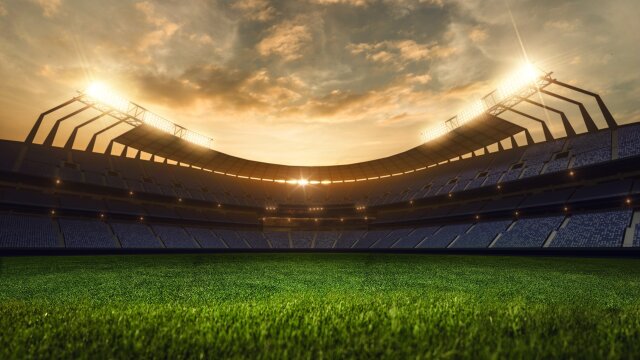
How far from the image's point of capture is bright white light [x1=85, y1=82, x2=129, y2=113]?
3176 cm

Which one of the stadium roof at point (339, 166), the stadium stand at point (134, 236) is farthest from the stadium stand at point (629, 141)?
the stadium stand at point (134, 236)

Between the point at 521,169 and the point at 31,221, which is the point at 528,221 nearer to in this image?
the point at 521,169

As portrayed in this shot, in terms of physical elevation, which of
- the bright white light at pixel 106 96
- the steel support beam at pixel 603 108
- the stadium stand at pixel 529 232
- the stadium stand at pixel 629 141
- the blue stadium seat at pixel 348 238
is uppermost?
the bright white light at pixel 106 96

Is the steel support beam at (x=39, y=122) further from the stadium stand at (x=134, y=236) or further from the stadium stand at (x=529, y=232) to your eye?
the stadium stand at (x=529, y=232)

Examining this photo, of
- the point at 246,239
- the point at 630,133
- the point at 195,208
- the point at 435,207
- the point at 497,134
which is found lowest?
the point at 246,239

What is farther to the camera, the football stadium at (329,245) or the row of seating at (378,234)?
the row of seating at (378,234)

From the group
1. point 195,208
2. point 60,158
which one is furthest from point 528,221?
point 60,158

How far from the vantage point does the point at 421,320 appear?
2.97 m

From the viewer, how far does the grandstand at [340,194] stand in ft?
85.0

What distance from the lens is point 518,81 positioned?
3120 centimetres

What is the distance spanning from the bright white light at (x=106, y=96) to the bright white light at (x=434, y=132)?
4002cm

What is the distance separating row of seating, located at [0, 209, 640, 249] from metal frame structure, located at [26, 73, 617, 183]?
430 inches

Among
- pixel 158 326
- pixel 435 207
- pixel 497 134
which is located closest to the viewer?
pixel 158 326

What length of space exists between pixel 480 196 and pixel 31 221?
49523 mm
